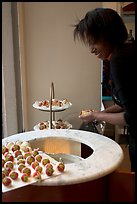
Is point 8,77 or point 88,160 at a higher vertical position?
point 8,77

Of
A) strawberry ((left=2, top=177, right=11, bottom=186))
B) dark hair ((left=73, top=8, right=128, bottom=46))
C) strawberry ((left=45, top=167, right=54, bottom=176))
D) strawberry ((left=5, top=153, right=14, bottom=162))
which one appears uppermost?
dark hair ((left=73, top=8, right=128, bottom=46))

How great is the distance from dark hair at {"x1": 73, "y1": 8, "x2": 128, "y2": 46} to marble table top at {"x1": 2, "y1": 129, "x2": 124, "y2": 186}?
60cm

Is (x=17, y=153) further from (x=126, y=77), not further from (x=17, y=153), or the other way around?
(x=126, y=77)

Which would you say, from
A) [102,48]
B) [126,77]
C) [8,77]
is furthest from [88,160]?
[8,77]

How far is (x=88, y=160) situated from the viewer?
4.19ft

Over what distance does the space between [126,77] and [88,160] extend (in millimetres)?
475

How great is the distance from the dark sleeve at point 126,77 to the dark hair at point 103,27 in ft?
0.40

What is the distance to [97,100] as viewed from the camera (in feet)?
12.0

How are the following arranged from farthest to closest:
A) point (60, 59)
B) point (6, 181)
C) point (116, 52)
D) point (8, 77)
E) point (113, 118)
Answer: point (60, 59)
point (8, 77)
point (113, 118)
point (116, 52)
point (6, 181)

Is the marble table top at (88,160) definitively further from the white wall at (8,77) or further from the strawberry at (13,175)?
the white wall at (8,77)

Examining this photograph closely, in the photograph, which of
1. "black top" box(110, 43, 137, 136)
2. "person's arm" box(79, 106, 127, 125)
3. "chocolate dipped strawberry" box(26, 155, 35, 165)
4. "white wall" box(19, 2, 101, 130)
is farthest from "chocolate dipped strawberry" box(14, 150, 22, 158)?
"white wall" box(19, 2, 101, 130)

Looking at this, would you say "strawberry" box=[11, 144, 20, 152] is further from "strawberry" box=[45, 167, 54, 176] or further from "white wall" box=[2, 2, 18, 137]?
"white wall" box=[2, 2, 18, 137]

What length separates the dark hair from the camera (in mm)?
1236

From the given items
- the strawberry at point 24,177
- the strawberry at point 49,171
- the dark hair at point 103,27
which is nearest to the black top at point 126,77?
the dark hair at point 103,27
